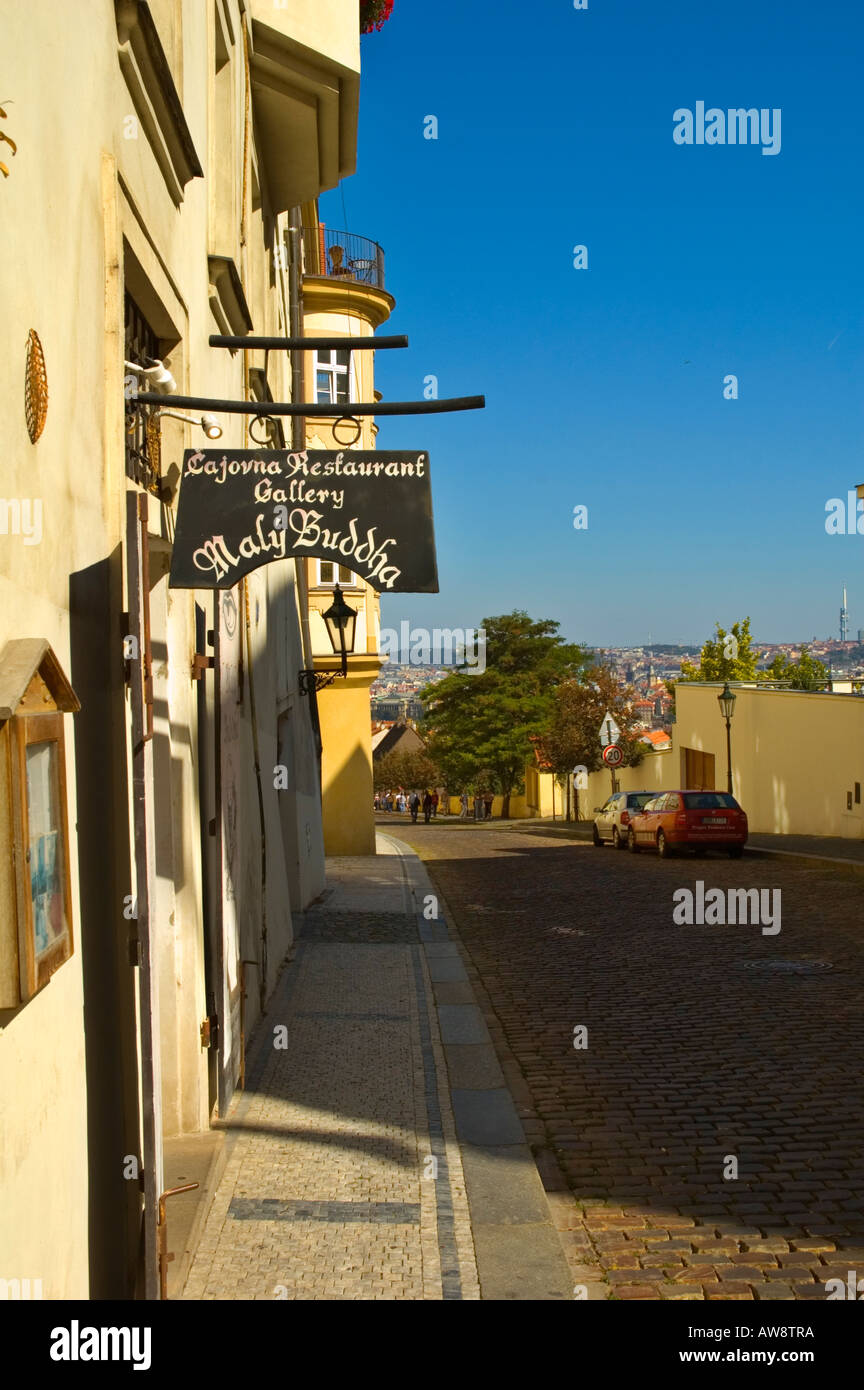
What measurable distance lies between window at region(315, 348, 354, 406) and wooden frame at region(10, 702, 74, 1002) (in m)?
19.9

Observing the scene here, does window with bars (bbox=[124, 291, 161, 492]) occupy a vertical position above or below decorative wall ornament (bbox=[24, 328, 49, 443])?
above

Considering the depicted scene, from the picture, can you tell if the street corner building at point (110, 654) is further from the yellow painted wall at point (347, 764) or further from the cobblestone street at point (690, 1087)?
the yellow painted wall at point (347, 764)

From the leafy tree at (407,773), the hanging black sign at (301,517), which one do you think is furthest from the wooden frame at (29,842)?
the leafy tree at (407,773)

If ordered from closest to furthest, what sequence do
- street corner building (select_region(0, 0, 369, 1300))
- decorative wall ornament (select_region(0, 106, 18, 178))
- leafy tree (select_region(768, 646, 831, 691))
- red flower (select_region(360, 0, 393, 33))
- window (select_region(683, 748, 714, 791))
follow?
decorative wall ornament (select_region(0, 106, 18, 178)), street corner building (select_region(0, 0, 369, 1300)), red flower (select_region(360, 0, 393, 33)), window (select_region(683, 748, 714, 791)), leafy tree (select_region(768, 646, 831, 691))

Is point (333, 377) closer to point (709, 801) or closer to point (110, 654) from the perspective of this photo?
point (709, 801)

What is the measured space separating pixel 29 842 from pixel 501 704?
62.0 metres

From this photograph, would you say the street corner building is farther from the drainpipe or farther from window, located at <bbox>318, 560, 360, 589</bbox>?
window, located at <bbox>318, 560, 360, 589</bbox>

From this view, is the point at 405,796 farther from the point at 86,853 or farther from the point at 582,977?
the point at 86,853

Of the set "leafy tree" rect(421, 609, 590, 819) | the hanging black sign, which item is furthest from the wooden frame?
"leafy tree" rect(421, 609, 590, 819)

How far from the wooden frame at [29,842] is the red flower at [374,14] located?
12.1m

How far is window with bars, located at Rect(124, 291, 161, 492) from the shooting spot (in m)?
5.87
